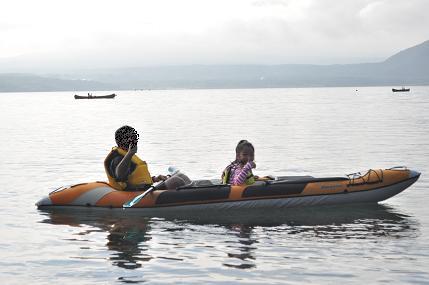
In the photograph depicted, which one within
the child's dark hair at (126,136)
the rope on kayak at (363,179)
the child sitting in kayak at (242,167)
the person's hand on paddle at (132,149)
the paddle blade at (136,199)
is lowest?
the paddle blade at (136,199)

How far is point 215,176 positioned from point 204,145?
43.4ft

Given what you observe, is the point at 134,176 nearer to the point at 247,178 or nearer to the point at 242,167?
the point at 242,167

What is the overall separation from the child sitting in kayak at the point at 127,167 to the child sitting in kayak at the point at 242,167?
1.06m

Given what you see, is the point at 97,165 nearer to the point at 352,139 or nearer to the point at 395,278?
the point at 352,139

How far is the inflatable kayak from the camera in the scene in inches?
634

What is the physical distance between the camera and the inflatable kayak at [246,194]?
16.1 m

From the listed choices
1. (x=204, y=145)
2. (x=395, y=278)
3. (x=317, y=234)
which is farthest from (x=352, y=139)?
(x=395, y=278)

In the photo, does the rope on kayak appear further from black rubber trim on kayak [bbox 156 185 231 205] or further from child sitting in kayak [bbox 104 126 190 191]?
child sitting in kayak [bbox 104 126 190 191]

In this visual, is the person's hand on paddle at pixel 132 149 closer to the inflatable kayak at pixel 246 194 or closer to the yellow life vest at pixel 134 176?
the yellow life vest at pixel 134 176

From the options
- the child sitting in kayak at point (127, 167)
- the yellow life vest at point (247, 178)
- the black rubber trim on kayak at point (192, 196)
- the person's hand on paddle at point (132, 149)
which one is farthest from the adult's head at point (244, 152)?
the person's hand on paddle at point (132, 149)

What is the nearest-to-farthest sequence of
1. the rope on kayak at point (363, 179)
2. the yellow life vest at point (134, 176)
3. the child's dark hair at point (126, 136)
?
1. the child's dark hair at point (126, 136)
2. the yellow life vest at point (134, 176)
3. the rope on kayak at point (363, 179)

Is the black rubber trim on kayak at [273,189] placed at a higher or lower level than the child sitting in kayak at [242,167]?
lower

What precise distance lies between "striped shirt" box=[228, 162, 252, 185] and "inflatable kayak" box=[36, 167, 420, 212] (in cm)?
21


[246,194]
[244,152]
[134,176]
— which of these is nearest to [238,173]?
[246,194]
